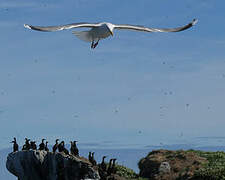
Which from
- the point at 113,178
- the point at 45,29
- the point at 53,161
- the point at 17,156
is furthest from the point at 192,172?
the point at 45,29

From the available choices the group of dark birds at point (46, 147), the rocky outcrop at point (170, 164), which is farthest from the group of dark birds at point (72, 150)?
the rocky outcrop at point (170, 164)

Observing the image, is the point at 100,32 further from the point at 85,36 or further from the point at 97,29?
the point at 85,36

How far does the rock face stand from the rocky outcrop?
704cm

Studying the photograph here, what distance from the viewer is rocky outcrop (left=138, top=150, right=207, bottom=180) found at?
38906 mm

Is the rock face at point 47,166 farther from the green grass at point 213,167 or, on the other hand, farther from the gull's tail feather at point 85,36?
the gull's tail feather at point 85,36

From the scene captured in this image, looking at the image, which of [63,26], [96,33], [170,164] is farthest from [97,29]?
[170,164]

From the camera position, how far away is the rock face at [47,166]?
34094 millimetres

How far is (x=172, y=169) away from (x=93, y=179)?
340 inches

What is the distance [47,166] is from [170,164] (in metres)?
10.3

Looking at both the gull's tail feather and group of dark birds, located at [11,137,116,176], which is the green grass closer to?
group of dark birds, located at [11,137,116,176]

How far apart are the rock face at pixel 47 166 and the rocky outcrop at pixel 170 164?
277 inches

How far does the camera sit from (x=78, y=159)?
3462 centimetres

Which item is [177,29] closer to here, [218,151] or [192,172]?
[192,172]

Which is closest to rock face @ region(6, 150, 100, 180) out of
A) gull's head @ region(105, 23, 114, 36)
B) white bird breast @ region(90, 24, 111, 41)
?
white bird breast @ region(90, 24, 111, 41)
